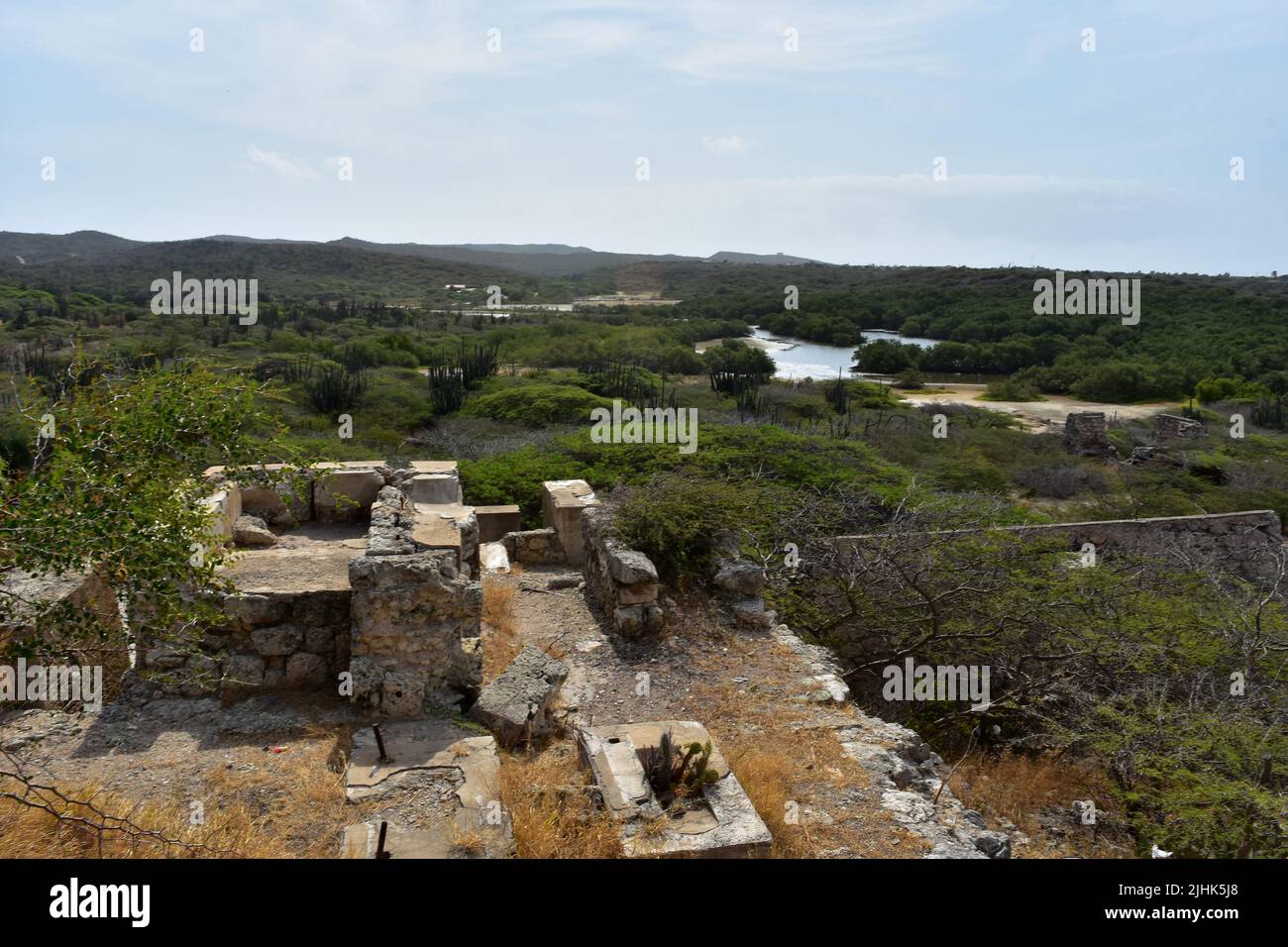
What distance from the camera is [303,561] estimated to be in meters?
6.36

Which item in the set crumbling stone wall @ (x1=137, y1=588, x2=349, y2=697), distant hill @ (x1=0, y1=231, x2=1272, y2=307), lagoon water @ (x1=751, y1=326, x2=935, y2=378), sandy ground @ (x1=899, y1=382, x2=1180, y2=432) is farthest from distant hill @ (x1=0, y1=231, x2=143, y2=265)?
crumbling stone wall @ (x1=137, y1=588, x2=349, y2=697)

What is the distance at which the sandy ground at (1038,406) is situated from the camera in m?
28.1

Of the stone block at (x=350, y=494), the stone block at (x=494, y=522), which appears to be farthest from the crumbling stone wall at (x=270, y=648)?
the stone block at (x=494, y=522)

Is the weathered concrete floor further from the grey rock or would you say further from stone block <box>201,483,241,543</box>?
stone block <box>201,483,241,543</box>

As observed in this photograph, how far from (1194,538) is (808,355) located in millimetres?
35133

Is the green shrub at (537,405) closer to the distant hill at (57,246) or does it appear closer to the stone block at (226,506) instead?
the stone block at (226,506)

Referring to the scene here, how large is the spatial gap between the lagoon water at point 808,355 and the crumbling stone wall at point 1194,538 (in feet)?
76.3

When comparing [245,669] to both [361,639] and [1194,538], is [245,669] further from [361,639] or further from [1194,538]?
[1194,538]

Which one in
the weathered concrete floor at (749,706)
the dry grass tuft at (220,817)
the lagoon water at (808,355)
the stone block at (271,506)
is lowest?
the weathered concrete floor at (749,706)

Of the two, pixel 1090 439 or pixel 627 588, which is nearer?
pixel 627 588

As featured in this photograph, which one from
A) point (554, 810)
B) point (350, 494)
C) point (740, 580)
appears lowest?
point (554, 810)

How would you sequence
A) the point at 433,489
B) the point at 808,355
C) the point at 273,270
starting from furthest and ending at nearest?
the point at 273,270 → the point at 808,355 → the point at 433,489

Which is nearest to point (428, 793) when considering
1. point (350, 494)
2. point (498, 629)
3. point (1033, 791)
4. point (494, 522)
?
point (498, 629)
